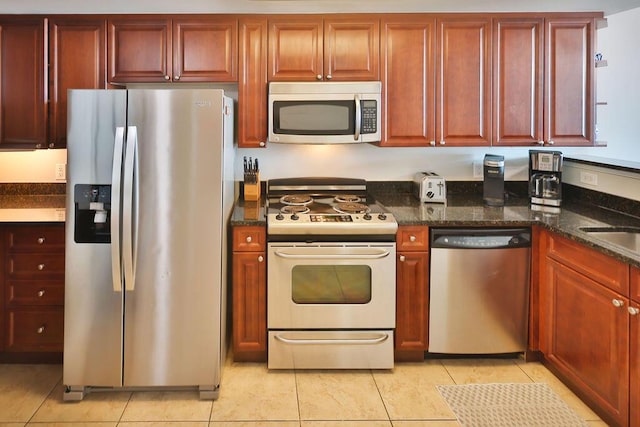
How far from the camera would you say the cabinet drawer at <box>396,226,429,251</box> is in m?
3.12

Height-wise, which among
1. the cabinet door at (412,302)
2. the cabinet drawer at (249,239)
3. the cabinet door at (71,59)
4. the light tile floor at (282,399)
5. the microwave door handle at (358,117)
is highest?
the cabinet door at (71,59)

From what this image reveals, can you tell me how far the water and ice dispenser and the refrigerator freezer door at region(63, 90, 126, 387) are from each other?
2 centimetres

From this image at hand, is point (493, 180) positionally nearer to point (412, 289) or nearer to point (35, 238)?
point (412, 289)

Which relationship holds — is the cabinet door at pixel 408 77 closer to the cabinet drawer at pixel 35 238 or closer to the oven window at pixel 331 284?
the oven window at pixel 331 284

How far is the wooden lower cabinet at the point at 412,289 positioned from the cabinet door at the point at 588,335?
2.14 feet

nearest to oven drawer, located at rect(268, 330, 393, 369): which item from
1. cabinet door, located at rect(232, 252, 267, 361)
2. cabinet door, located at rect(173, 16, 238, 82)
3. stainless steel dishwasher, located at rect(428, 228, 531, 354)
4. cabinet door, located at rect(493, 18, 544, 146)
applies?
cabinet door, located at rect(232, 252, 267, 361)

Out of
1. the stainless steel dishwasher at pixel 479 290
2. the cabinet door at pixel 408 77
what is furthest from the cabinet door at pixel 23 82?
the stainless steel dishwasher at pixel 479 290

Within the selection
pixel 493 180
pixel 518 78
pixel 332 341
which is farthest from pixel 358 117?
pixel 332 341

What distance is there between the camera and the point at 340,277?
122 inches

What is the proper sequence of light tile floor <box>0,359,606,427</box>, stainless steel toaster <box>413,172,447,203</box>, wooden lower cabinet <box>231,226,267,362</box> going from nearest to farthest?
light tile floor <box>0,359,606,427</box> → wooden lower cabinet <box>231,226,267,362</box> → stainless steel toaster <box>413,172,447,203</box>

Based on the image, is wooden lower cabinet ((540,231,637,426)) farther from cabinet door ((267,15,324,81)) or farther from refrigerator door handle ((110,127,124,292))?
refrigerator door handle ((110,127,124,292))

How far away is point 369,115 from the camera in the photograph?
3467 millimetres

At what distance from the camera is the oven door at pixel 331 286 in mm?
3062

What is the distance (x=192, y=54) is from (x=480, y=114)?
73.0 inches
